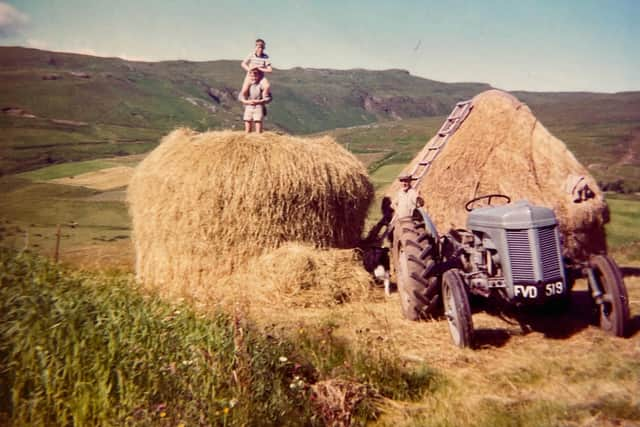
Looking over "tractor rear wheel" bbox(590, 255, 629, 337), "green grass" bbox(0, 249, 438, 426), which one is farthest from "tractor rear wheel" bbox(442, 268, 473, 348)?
"tractor rear wheel" bbox(590, 255, 629, 337)

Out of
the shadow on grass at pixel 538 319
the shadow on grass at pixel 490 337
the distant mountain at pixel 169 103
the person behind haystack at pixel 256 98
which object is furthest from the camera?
the distant mountain at pixel 169 103

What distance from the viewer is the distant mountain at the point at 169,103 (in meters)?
48.8

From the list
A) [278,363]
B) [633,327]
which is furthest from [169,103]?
[278,363]

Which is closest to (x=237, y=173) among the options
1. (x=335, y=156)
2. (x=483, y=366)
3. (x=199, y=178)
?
(x=199, y=178)

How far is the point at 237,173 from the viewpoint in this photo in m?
7.57

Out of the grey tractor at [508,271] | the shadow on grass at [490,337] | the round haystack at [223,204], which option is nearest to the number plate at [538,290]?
the grey tractor at [508,271]

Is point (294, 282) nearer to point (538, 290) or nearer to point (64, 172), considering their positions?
point (538, 290)

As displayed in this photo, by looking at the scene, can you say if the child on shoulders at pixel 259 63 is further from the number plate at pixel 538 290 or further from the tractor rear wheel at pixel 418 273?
the number plate at pixel 538 290

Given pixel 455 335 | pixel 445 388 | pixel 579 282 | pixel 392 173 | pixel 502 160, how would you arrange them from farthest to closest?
pixel 392 173
pixel 502 160
pixel 579 282
pixel 455 335
pixel 445 388

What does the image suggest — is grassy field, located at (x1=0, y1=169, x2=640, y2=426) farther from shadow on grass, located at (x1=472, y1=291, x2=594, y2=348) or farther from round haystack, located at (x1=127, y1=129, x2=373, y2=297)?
round haystack, located at (x1=127, y1=129, x2=373, y2=297)

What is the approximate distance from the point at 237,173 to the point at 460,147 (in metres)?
4.51

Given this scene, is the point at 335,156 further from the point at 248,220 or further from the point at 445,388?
the point at 445,388

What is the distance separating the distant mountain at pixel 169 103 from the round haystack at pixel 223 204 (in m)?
1.83

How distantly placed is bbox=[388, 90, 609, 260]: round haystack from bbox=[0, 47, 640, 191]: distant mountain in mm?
4306
